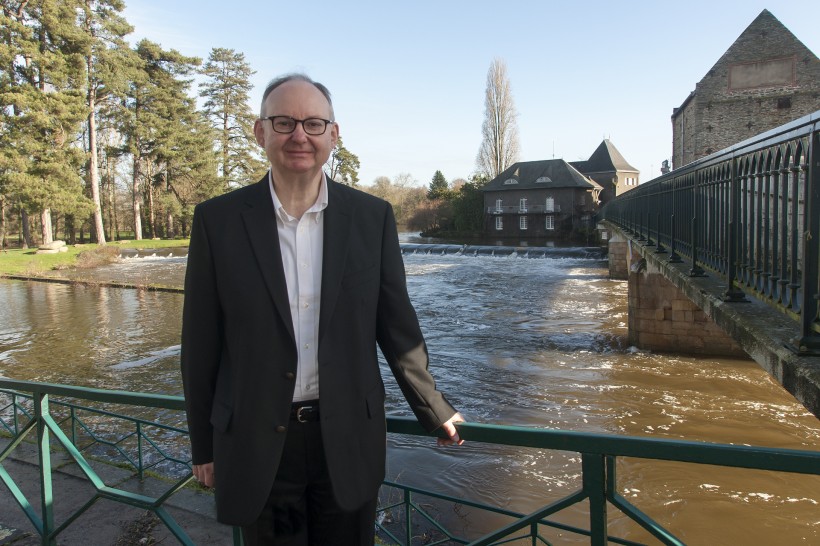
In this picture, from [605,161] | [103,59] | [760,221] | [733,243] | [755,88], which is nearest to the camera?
[760,221]

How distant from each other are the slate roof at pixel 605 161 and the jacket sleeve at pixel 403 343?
2498 inches

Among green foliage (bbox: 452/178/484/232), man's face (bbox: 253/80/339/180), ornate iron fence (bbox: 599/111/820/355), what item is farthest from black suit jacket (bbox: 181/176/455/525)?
green foliage (bbox: 452/178/484/232)

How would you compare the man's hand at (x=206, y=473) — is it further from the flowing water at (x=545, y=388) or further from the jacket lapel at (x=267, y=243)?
the flowing water at (x=545, y=388)

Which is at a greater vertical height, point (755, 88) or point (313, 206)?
point (755, 88)

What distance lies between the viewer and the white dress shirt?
183 centimetres

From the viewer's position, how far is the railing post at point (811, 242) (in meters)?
3.09

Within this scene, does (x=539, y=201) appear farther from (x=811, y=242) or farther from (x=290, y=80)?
(x=290, y=80)

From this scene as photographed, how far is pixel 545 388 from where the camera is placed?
413 inches

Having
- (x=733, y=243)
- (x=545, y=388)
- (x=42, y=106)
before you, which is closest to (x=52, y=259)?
(x=42, y=106)

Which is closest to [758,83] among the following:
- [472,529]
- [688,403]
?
[688,403]

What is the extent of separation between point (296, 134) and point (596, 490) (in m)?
1.41

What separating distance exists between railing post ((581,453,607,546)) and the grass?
99.9ft

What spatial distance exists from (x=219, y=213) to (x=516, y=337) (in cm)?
1349

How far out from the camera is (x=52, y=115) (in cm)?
3117
